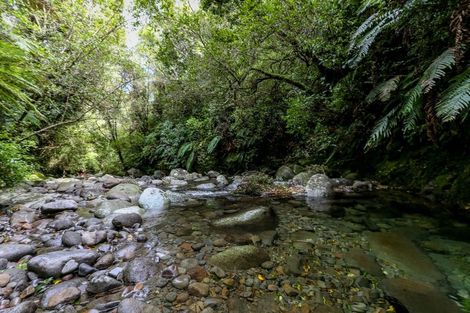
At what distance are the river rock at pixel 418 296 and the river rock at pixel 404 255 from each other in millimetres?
122

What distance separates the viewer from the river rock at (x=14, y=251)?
220 centimetres

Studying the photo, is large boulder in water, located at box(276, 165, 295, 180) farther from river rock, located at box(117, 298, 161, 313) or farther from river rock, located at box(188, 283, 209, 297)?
river rock, located at box(117, 298, 161, 313)

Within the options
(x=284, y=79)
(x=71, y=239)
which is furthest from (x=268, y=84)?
(x=71, y=239)

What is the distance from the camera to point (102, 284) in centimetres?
177

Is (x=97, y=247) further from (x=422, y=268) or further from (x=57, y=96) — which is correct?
(x=57, y=96)

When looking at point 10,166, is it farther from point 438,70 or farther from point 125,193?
point 438,70

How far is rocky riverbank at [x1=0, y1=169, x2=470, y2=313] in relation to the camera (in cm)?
158

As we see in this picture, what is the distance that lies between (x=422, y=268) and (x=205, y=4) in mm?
13100

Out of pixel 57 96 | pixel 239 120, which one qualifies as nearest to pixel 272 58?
pixel 239 120

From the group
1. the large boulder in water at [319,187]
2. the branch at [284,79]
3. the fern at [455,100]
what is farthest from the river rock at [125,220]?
the branch at [284,79]

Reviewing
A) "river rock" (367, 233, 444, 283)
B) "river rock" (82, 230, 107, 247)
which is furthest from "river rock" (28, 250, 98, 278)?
"river rock" (367, 233, 444, 283)

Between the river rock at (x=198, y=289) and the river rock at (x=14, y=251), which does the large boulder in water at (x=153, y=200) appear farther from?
the river rock at (x=198, y=289)

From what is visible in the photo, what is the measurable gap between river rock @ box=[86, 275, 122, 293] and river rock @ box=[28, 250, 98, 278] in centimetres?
35

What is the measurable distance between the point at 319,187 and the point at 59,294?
4113 millimetres
